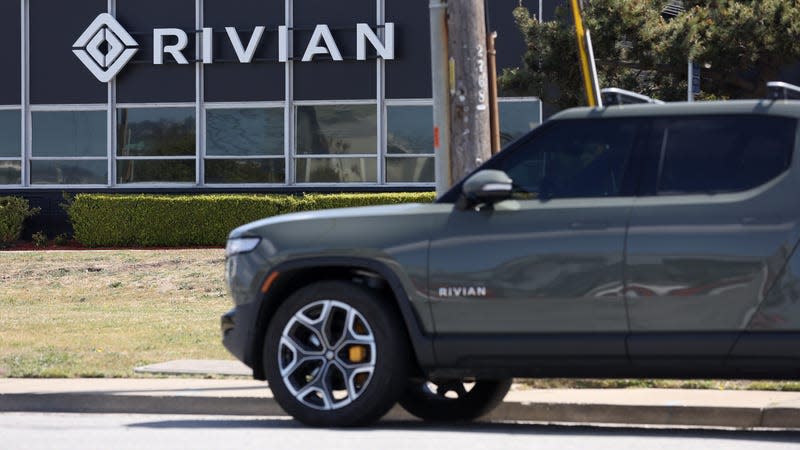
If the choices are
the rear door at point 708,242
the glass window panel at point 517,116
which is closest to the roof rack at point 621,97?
the rear door at point 708,242

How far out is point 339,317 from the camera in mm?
8711

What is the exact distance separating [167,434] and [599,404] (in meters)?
2.80

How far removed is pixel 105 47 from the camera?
1209 inches

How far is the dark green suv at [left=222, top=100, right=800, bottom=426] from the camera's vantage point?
25.7 ft

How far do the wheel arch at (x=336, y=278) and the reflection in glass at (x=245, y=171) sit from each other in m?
21.7


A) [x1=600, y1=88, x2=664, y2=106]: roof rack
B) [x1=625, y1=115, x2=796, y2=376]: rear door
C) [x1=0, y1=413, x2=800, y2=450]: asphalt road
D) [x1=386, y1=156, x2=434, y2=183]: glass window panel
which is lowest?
[x1=0, y1=413, x2=800, y2=450]: asphalt road

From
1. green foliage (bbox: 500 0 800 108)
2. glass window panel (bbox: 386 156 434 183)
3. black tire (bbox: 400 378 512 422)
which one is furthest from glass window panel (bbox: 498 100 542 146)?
black tire (bbox: 400 378 512 422)

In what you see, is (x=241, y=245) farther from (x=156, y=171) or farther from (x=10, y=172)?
(x=10, y=172)

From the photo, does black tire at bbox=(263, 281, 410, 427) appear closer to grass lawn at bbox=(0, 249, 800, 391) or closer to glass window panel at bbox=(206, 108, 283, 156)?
grass lawn at bbox=(0, 249, 800, 391)

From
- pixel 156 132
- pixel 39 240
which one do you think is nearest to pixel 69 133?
pixel 156 132

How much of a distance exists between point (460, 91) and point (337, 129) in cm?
1889

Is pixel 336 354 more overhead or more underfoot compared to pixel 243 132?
more underfoot

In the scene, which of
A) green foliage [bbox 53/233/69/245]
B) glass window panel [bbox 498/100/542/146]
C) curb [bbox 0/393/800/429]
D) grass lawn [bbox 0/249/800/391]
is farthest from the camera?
green foliage [bbox 53/233/69/245]

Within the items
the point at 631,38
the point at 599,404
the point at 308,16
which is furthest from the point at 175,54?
the point at 599,404
